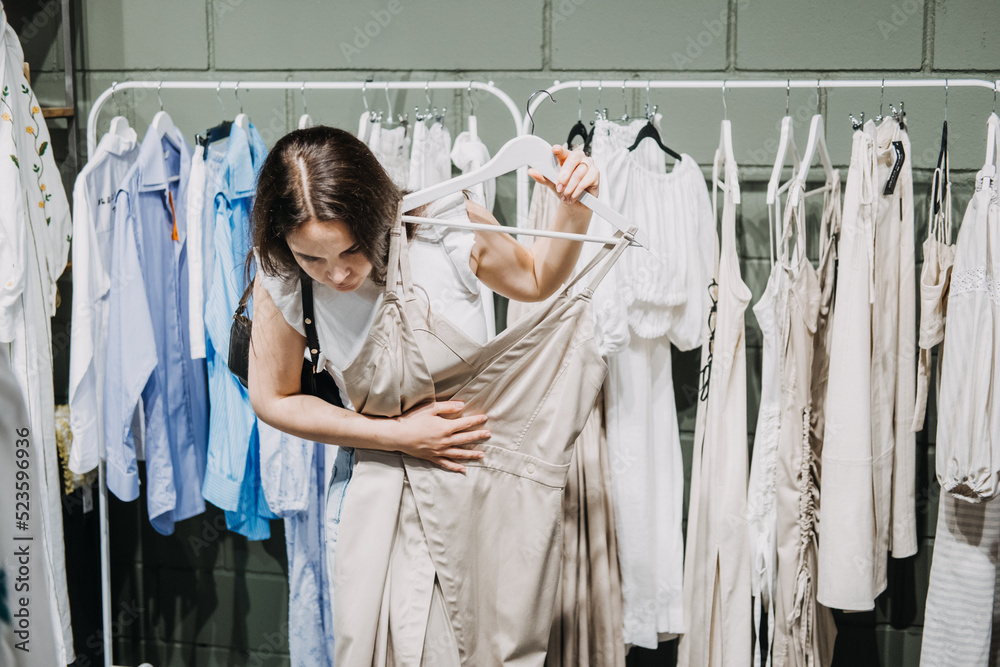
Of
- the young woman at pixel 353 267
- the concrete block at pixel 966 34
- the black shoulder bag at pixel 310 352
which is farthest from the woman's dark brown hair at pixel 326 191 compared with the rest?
the concrete block at pixel 966 34

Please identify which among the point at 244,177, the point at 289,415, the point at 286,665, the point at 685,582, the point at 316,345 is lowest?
the point at 286,665

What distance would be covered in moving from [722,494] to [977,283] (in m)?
0.65

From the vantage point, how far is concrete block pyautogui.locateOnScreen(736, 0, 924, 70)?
80.0 inches

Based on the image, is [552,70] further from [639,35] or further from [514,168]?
[514,168]

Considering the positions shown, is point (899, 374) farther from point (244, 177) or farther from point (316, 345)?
point (244, 177)

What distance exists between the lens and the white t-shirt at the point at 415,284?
1.38 m

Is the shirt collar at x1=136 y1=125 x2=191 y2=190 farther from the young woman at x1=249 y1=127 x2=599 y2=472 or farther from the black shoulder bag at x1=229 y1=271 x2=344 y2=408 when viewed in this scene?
the young woman at x1=249 y1=127 x2=599 y2=472

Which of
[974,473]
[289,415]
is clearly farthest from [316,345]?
[974,473]

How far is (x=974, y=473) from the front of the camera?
1.67m

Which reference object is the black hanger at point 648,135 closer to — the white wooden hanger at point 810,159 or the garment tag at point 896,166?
the white wooden hanger at point 810,159

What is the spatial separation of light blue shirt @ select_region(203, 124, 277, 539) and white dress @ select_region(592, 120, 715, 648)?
0.82m

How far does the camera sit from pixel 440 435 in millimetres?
1329

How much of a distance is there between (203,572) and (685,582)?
145 cm

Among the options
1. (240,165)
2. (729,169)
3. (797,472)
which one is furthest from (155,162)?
(797,472)
